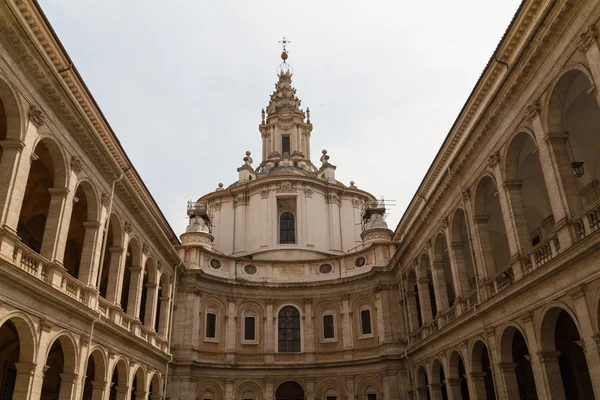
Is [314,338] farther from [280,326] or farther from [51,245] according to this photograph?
[51,245]

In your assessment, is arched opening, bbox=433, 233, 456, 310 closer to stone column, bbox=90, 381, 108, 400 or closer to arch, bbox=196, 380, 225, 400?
stone column, bbox=90, 381, 108, 400

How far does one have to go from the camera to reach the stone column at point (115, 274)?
2027 cm

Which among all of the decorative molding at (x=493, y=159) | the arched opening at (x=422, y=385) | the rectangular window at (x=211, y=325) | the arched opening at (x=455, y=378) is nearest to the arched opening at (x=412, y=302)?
the arched opening at (x=422, y=385)

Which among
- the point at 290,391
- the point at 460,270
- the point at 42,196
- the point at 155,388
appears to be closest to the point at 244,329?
the point at 290,391

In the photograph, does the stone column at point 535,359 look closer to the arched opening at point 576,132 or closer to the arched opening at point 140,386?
the arched opening at point 576,132

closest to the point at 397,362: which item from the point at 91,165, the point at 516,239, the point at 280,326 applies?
the point at 280,326

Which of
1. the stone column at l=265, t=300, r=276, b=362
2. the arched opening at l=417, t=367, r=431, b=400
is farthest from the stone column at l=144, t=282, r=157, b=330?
the arched opening at l=417, t=367, r=431, b=400

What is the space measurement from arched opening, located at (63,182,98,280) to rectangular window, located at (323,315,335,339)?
1607cm

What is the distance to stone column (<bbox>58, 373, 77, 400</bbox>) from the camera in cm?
1605

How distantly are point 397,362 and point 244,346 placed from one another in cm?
957

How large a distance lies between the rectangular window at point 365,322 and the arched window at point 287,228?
8.42 meters

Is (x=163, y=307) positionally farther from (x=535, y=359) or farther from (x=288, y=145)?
(x=288, y=145)

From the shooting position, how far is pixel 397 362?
30406 mm

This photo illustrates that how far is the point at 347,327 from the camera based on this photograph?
3309 cm
